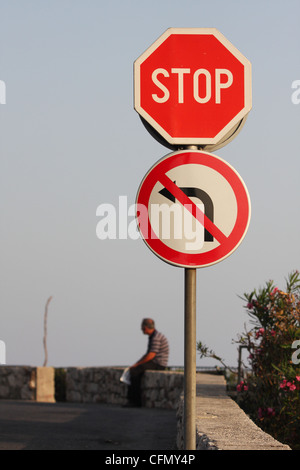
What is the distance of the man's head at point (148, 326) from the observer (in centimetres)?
1494

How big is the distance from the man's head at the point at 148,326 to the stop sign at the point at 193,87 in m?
10.5

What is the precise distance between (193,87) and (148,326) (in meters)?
10.7

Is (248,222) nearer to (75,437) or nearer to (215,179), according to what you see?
(215,179)

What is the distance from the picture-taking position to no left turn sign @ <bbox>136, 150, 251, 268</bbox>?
4.25 metres

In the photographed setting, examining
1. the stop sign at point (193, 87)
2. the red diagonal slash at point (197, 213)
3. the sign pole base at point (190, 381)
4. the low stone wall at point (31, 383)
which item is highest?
the stop sign at point (193, 87)

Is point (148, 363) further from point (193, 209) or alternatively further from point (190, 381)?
point (193, 209)

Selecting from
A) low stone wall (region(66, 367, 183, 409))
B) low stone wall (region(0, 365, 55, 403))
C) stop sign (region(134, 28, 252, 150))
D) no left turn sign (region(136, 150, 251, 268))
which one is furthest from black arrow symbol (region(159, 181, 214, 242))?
low stone wall (region(0, 365, 55, 403))

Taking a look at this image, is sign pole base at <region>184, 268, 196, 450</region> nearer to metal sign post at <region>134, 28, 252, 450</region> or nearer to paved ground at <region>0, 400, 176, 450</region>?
metal sign post at <region>134, 28, 252, 450</region>

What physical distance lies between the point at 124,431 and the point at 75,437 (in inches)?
40.7

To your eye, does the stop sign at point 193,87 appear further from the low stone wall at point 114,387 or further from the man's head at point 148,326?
the man's head at point 148,326

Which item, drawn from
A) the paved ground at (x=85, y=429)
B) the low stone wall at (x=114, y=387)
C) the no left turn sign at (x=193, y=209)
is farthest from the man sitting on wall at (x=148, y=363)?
the no left turn sign at (x=193, y=209)

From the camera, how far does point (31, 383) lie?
757 inches

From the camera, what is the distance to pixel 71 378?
19.0 metres

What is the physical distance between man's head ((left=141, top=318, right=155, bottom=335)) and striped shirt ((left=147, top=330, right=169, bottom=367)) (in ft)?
0.29
